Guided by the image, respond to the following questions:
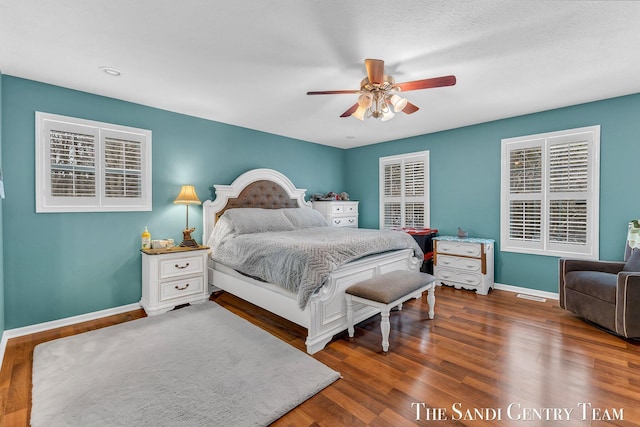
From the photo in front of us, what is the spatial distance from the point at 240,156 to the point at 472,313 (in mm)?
3821

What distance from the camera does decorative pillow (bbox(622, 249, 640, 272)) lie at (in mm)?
2816

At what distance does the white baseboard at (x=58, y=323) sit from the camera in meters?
2.65

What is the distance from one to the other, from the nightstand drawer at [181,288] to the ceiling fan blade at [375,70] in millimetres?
2988

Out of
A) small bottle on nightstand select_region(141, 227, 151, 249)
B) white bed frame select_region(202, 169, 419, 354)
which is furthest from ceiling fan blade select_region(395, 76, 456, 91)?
small bottle on nightstand select_region(141, 227, 151, 249)

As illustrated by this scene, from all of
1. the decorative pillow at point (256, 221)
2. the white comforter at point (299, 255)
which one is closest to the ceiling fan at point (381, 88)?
the white comforter at point (299, 255)

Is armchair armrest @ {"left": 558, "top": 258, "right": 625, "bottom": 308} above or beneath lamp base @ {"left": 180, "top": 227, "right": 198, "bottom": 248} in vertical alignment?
beneath

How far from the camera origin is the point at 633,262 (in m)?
2.87

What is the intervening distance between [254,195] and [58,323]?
2684 millimetres

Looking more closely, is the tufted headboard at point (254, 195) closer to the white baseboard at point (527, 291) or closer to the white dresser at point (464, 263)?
the white dresser at point (464, 263)

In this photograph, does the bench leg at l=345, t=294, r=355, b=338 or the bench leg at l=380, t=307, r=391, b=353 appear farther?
the bench leg at l=345, t=294, r=355, b=338

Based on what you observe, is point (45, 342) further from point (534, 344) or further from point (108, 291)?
point (534, 344)

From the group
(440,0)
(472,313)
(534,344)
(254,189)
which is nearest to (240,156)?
(254,189)

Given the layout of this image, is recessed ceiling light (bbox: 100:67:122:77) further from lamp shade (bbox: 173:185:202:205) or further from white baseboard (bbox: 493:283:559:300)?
white baseboard (bbox: 493:283:559:300)

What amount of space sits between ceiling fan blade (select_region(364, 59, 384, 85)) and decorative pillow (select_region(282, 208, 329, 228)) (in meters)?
2.50
